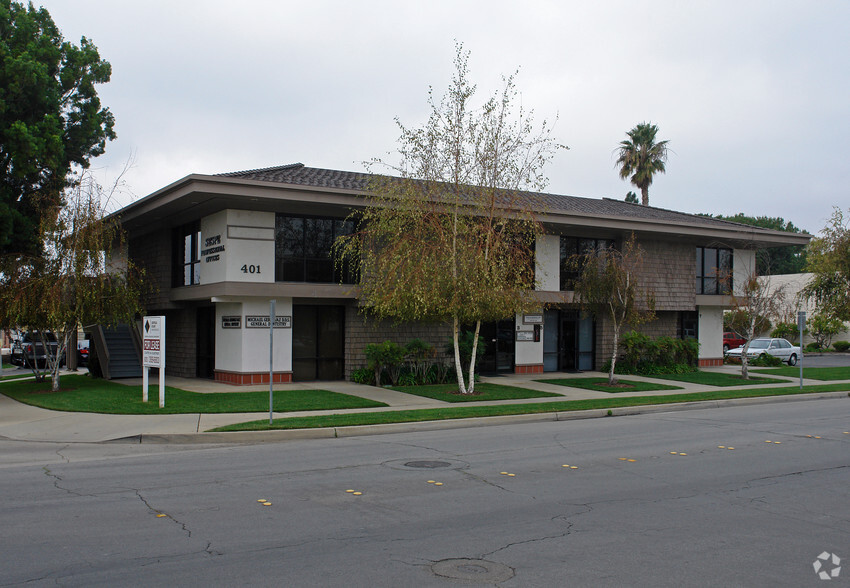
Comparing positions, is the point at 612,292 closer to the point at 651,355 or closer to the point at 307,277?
the point at 651,355

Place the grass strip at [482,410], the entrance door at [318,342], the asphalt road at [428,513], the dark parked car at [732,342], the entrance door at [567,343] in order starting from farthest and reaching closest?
the dark parked car at [732,342]
the entrance door at [567,343]
the entrance door at [318,342]
the grass strip at [482,410]
the asphalt road at [428,513]

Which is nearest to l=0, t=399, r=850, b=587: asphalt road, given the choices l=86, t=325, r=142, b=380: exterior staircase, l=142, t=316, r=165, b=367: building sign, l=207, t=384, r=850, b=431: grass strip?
l=207, t=384, r=850, b=431: grass strip

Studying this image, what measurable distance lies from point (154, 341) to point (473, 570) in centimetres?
1250

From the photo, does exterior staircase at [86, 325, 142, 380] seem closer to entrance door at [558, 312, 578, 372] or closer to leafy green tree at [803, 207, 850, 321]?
entrance door at [558, 312, 578, 372]

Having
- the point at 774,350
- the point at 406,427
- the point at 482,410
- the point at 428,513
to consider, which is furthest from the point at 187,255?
the point at 774,350

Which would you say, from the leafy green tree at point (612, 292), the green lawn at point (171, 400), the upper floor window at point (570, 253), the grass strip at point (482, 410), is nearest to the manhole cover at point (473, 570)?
the grass strip at point (482, 410)

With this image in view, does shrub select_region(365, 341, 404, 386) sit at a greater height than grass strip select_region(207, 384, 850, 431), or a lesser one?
greater

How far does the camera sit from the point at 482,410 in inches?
654

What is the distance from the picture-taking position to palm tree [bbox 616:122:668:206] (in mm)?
49250

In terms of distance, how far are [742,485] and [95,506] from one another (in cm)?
764

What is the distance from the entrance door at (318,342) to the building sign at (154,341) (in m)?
6.38

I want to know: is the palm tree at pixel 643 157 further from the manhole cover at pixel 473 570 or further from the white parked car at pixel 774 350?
the manhole cover at pixel 473 570

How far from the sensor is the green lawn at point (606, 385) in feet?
71.5

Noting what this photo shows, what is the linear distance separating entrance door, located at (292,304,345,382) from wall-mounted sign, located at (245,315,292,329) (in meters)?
0.67
